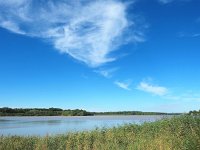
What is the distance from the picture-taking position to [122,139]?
72.8 feet

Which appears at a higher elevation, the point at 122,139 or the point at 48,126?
the point at 48,126

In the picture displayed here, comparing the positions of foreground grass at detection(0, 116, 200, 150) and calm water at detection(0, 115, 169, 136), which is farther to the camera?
calm water at detection(0, 115, 169, 136)

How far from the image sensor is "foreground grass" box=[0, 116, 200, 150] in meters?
17.5

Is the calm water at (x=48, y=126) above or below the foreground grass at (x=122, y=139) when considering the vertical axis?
above

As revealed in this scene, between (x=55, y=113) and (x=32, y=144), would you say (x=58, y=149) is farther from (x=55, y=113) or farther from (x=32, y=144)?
(x=55, y=113)

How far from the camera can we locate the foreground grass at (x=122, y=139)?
1752 centimetres

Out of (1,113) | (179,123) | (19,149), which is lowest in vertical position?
(19,149)

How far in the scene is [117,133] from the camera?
2453 cm

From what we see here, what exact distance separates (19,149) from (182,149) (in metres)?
9.22

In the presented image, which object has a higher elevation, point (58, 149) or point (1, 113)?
point (1, 113)

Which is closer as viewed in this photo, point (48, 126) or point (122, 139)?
point (122, 139)

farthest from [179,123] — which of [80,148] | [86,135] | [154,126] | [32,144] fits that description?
[32,144]

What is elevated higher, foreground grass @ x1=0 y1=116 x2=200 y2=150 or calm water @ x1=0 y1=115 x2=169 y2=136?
calm water @ x1=0 y1=115 x2=169 y2=136

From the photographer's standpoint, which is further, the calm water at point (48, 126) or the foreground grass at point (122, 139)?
the calm water at point (48, 126)
